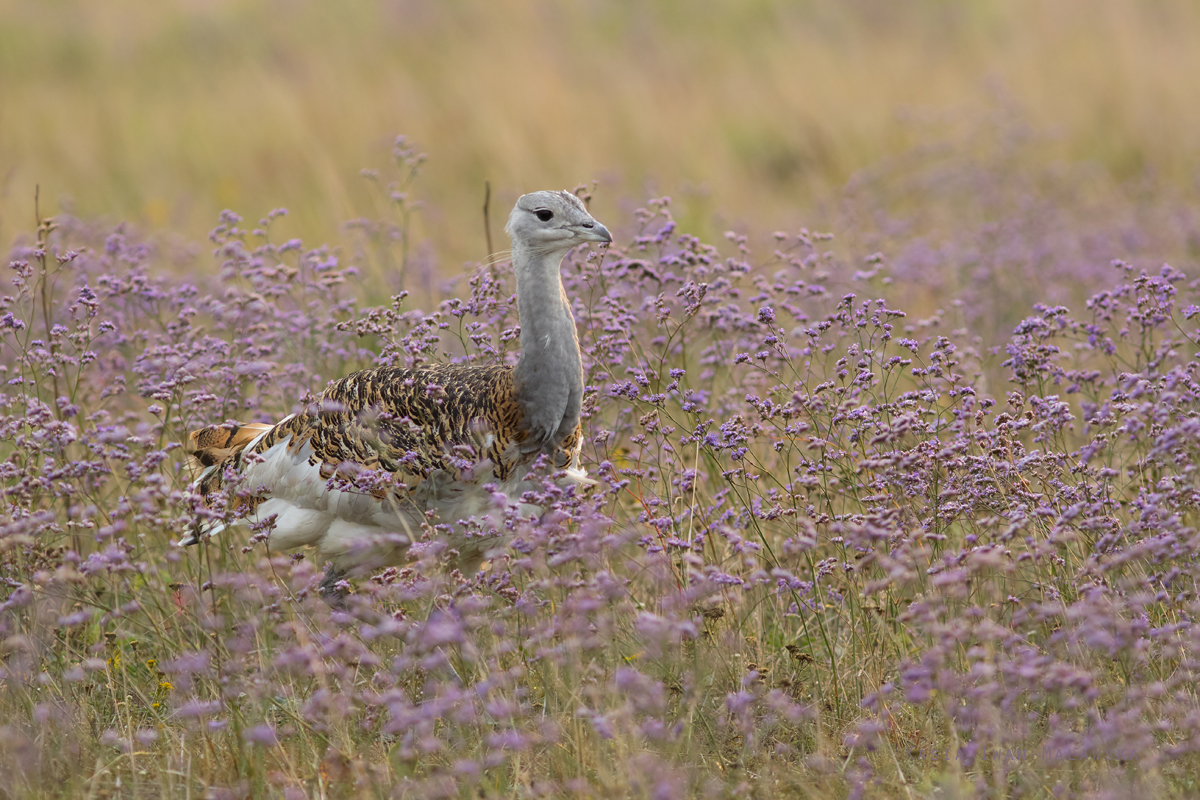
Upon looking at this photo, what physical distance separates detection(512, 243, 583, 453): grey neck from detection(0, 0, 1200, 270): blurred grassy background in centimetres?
345

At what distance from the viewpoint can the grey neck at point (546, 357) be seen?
12.8ft

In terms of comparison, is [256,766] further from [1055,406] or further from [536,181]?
[536,181]

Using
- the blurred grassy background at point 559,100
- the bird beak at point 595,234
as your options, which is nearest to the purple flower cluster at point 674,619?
the bird beak at point 595,234

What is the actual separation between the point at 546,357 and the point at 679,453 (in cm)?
66

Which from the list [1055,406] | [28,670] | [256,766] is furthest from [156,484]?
[1055,406]

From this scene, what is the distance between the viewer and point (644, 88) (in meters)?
11.0

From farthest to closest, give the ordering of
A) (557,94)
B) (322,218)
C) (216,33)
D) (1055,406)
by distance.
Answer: (216,33) < (557,94) < (322,218) < (1055,406)

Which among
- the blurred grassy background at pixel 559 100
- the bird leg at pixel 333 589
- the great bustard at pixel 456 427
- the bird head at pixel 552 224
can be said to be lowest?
the bird leg at pixel 333 589

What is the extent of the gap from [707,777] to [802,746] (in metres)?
0.31

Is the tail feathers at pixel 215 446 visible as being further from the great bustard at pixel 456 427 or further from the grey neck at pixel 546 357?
the grey neck at pixel 546 357

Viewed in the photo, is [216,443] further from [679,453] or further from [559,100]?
[559,100]

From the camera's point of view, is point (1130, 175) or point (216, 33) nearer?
point (1130, 175)

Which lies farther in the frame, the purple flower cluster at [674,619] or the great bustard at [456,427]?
the great bustard at [456,427]

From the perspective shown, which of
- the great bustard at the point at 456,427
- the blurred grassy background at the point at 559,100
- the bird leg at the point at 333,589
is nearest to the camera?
the great bustard at the point at 456,427
